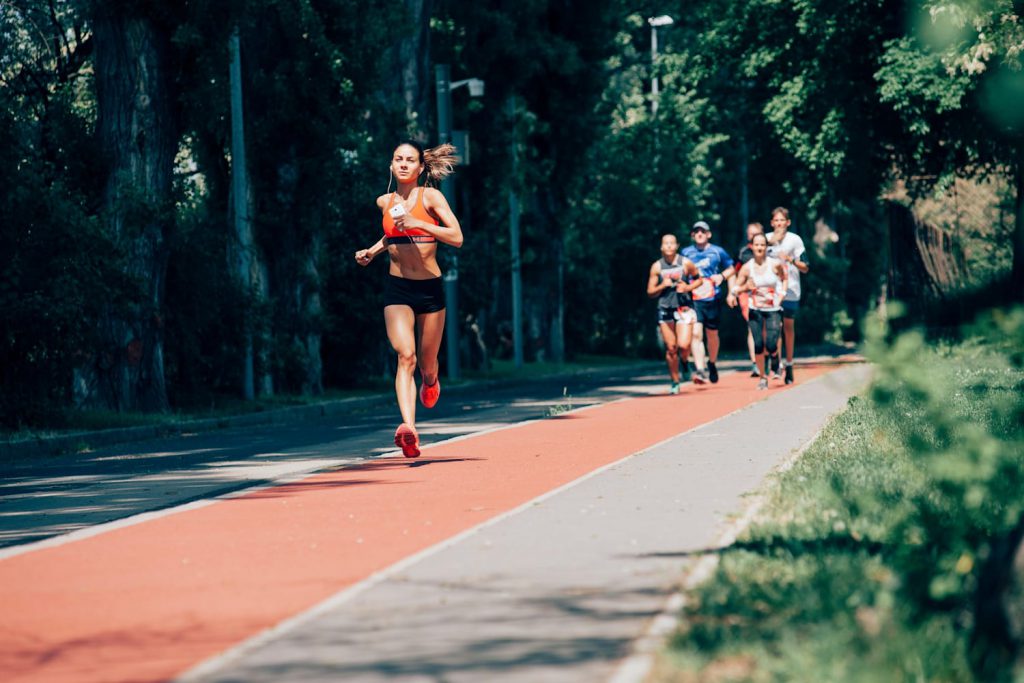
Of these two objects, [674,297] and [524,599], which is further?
[674,297]

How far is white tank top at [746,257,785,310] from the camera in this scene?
22422 millimetres

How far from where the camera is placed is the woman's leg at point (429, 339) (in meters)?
13.4

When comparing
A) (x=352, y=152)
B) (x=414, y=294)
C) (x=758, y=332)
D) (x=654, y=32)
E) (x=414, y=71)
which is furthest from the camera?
(x=654, y=32)

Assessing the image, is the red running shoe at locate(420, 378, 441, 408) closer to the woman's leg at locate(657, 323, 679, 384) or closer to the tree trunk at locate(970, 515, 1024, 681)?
the tree trunk at locate(970, 515, 1024, 681)

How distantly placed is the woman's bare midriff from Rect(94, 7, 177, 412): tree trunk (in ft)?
31.7

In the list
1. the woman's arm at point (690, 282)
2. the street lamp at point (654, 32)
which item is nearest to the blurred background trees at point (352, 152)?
the street lamp at point (654, 32)

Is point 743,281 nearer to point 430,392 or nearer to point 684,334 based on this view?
point 684,334

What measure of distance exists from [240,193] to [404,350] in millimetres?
12966

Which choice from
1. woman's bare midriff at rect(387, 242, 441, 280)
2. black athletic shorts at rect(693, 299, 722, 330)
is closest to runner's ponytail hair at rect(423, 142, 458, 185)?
woman's bare midriff at rect(387, 242, 441, 280)

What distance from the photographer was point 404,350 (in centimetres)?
1305

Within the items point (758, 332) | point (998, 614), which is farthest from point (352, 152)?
point (998, 614)

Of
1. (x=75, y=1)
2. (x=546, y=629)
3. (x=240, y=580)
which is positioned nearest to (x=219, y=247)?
(x=75, y=1)

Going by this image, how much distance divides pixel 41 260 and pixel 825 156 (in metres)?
20.2

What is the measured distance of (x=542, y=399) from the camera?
2456cm
